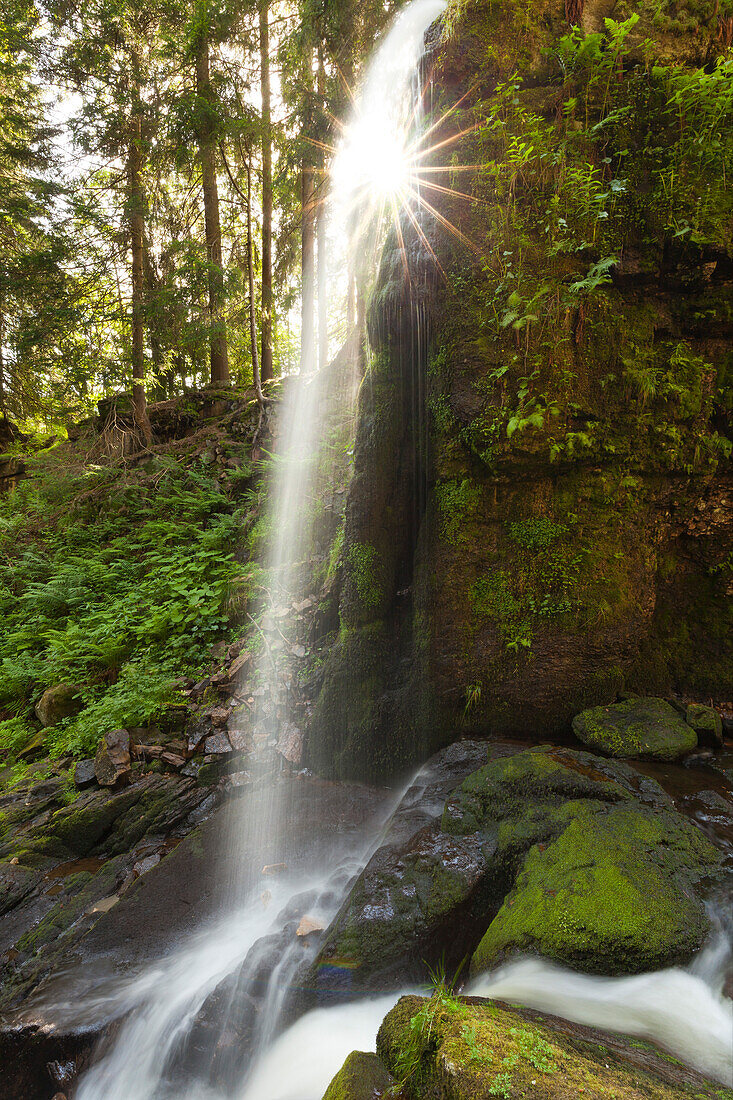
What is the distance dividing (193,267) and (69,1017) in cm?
1077

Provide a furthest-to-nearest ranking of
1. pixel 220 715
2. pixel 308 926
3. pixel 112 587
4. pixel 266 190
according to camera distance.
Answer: pixel 266 190 < pixel 112 587 < pixel 220 715 < pixel 308 926

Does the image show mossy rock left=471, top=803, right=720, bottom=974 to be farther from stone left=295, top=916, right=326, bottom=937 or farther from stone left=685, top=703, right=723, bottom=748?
stone left=685, top=703, right=723, bottom=748

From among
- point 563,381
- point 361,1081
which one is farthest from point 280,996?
point 563,381

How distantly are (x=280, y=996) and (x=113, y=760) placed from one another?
3.28 metres

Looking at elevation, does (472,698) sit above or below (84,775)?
above

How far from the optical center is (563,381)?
449cm

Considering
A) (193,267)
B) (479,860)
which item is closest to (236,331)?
(193,267)

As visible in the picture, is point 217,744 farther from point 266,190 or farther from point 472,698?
point 266,190

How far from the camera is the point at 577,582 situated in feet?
15.4

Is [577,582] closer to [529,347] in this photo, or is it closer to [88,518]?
[529,347]

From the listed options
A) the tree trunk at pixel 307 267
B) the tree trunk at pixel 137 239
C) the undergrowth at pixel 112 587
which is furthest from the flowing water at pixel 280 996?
the tree trunk at pixel 137 239

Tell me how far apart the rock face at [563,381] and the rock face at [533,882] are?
1.12 meters

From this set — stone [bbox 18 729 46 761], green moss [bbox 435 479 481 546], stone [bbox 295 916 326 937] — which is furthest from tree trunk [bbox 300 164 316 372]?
stone [bbox 295 916 326 937]

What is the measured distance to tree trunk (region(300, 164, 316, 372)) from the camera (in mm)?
10773
